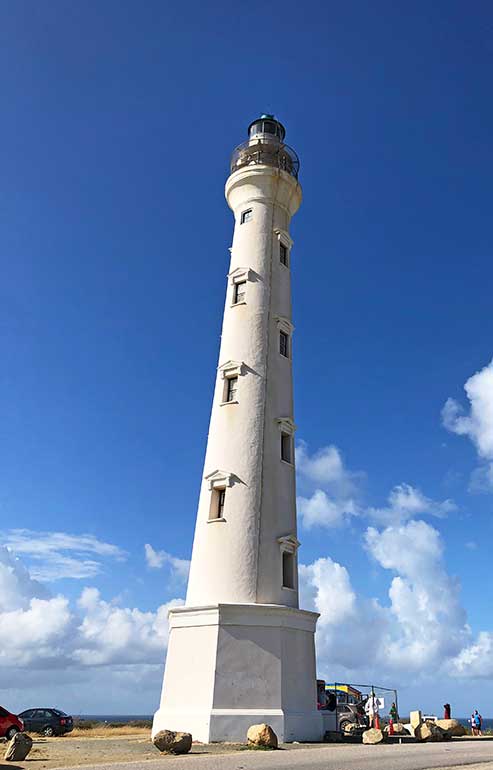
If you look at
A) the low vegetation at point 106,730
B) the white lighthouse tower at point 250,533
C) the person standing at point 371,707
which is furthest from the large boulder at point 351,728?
the low vegetation at point 106,730

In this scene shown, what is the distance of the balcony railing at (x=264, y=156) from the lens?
102ft

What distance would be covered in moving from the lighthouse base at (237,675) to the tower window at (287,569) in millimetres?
1334

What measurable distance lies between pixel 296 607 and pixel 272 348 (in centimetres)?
1026

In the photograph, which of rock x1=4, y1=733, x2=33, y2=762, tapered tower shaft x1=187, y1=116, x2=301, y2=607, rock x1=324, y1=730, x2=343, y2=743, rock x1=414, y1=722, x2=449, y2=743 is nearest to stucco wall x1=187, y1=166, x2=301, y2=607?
tapered tower shaft x1=187, y1=116, x2=301, y2=607

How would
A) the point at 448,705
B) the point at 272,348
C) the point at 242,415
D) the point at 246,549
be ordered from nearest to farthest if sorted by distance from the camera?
the point at 246,549 < the point at 242,415 < the point at 272,348 < the point at 448,705

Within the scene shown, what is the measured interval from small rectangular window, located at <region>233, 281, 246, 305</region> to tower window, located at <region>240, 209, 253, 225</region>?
340 cm

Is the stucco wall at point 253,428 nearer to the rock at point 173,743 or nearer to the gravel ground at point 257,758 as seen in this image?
the gravel ground at point 257,758

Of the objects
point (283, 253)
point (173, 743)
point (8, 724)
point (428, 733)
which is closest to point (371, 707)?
point (428, 733)

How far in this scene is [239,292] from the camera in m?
28.5

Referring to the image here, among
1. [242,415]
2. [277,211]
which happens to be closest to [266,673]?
[242,415]

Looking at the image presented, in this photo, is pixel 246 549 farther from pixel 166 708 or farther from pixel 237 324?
pixel 237 324

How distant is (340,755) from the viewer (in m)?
15.9

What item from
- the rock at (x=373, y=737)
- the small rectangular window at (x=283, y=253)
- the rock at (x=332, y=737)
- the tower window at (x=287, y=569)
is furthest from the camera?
the small rectangular window at (x=283, y=253)

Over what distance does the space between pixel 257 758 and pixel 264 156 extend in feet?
83.6
